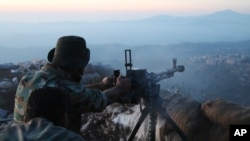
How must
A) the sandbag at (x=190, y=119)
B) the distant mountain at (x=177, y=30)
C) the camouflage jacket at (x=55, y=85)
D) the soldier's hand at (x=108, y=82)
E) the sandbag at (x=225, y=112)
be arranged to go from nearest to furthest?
1. the camouflage jacket at (x=55, y=85)
2. the soldier's hand at (x=108, y=82)
3. the sandbag at (x=225, y=112)
4. the sandbag at (x=190, y=119)
5. the distant mountain at (x=177, y=30)

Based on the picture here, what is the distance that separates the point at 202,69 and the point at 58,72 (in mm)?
44195

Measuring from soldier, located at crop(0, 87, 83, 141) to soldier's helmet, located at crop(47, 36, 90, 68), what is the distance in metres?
1.31

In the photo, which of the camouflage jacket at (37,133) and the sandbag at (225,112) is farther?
the sandbag at (225,112)

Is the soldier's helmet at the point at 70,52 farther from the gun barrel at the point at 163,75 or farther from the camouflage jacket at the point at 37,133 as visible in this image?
the camouflage jacket at the point at 37,133

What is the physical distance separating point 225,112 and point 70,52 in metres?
2.84

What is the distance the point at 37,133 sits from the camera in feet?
7.69

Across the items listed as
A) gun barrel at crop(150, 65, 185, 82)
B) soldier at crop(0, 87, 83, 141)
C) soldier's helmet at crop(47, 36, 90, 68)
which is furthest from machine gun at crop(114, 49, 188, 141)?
soldier at crop(0, 87, 83, 141)

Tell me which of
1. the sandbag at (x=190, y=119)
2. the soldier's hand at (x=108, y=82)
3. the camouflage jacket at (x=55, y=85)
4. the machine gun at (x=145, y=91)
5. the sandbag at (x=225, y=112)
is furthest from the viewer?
the sandbag at (x=190, y=119)

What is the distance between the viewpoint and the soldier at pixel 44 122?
91.9 inches

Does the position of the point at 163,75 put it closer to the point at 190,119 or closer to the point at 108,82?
the point at 108,82

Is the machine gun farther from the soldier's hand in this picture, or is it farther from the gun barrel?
the soldier's hand

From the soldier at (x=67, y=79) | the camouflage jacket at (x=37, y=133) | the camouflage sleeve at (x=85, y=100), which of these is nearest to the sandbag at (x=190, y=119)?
the camouflage sleeve at (x=85, y=100)

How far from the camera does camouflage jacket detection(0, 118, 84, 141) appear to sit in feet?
7.55

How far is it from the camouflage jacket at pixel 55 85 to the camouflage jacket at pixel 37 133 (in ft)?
5.46
